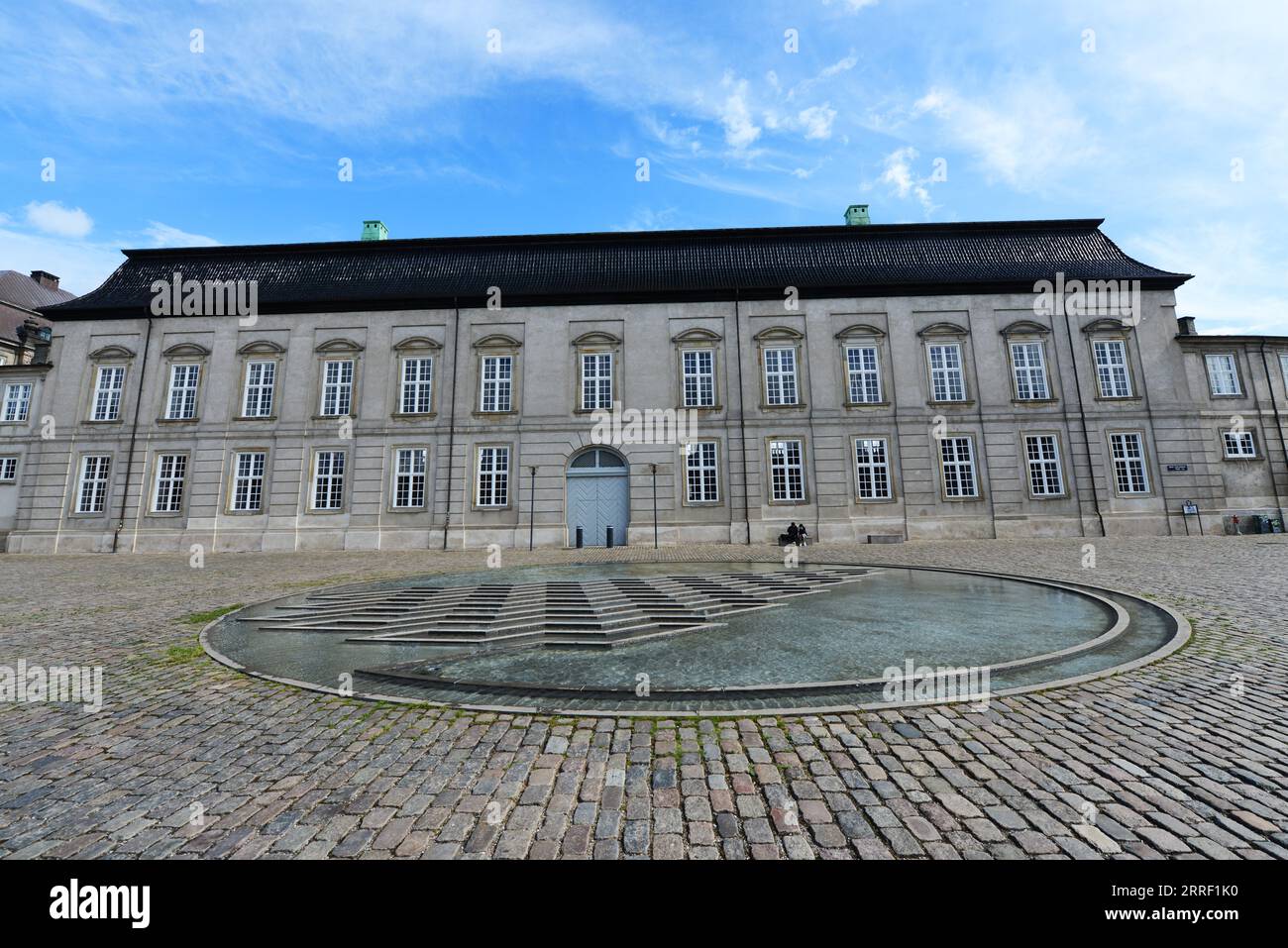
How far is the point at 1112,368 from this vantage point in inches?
920

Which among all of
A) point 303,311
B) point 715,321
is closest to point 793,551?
point 715,321

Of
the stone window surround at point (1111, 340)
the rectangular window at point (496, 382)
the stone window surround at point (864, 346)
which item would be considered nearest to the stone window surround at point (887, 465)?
the stone window surround at point (864, 346)

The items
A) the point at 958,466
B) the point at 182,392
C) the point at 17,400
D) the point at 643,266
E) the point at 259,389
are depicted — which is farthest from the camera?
the point at 643,266

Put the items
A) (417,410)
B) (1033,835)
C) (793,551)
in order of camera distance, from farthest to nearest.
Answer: (417,410) → (793,551) → (1033,835)

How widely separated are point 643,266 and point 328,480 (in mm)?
17747

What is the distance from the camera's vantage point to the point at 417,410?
2378 cm

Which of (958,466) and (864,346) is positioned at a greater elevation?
(864,346)

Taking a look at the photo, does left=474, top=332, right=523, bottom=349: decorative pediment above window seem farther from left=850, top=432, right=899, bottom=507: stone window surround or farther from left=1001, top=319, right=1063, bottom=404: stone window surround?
left=1001, top=319, right=1063, bottom=404: stone window surround

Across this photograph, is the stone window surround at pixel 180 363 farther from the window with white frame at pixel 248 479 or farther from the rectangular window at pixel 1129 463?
the rectangular window at pixel 1129 463

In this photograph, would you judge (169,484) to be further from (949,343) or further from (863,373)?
(949,343)

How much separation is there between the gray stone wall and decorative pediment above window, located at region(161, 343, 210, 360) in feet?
0.34

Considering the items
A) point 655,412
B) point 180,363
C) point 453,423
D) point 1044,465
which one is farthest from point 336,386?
point 1044,465
